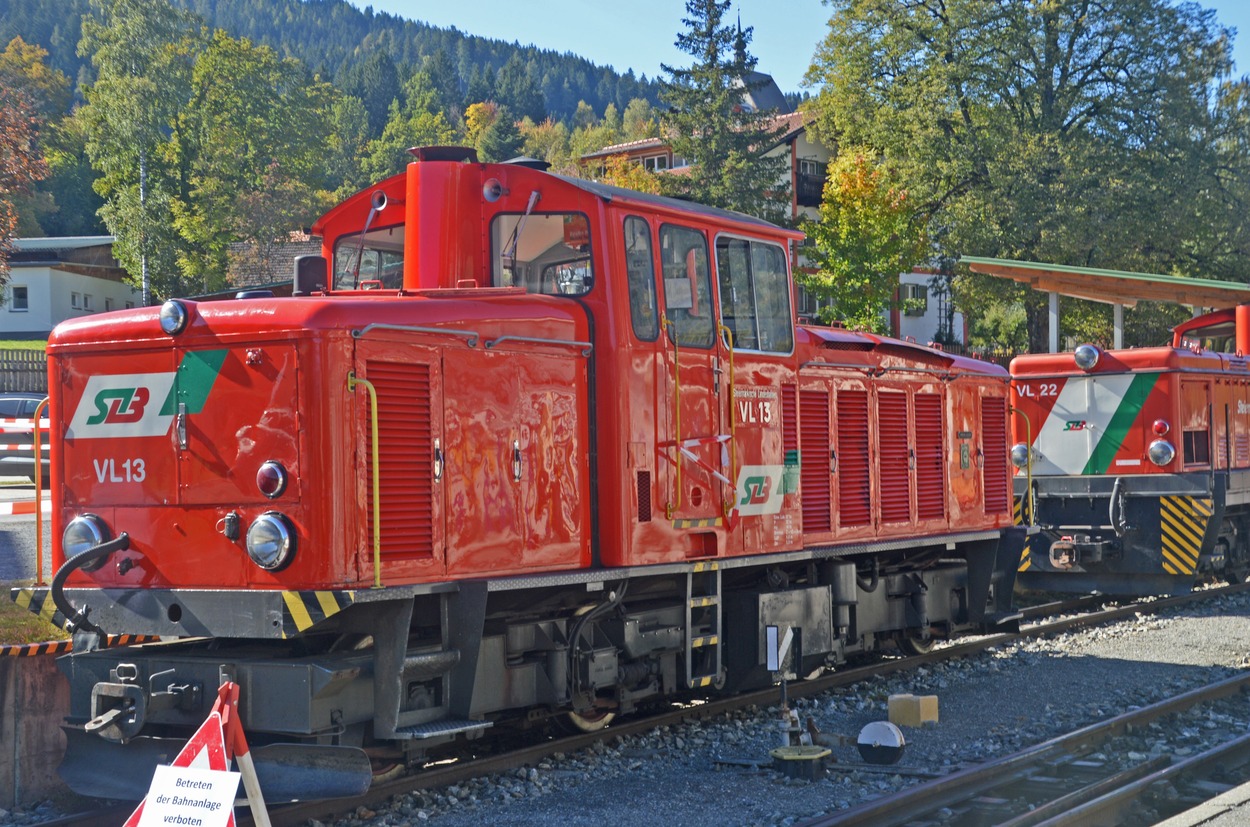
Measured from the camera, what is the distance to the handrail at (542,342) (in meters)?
6.89

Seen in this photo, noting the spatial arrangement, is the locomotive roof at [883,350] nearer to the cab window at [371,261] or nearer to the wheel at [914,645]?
the wheel at [914,645]

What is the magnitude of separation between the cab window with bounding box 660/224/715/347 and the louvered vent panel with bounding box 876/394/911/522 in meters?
2.52

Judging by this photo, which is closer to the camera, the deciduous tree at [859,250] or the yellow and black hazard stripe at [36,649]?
the yellow and black hazard stripe at [36,649]

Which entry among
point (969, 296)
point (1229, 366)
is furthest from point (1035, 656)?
point (969, 296)

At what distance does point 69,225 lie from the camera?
263ft

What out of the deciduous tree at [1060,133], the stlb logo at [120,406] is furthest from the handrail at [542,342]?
the deciduous tree at [1060,133]

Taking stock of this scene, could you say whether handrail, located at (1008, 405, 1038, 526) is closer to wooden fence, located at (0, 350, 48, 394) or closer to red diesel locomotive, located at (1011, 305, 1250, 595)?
red diesel locomotive, located at (1011, 305, 1250, 595)

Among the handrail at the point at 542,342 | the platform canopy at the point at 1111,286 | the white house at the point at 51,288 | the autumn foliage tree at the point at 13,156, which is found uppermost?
the white house at the point at 51,288

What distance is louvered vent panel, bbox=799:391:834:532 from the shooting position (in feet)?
30.7

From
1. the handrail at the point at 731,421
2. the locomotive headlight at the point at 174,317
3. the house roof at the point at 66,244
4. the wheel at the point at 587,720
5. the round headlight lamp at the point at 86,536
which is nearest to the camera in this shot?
the locomotive headlight at the point at 174,317

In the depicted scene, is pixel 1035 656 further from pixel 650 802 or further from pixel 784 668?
pixel 650 802

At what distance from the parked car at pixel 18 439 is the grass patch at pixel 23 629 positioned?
4.07 ft

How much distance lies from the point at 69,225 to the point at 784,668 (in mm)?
81987

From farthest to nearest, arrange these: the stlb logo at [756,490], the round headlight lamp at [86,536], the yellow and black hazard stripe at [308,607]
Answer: the stlb logo at [756,490]
the round headlight lamp at [86,536]
the yellow and black hazard stripe at [308,607]
